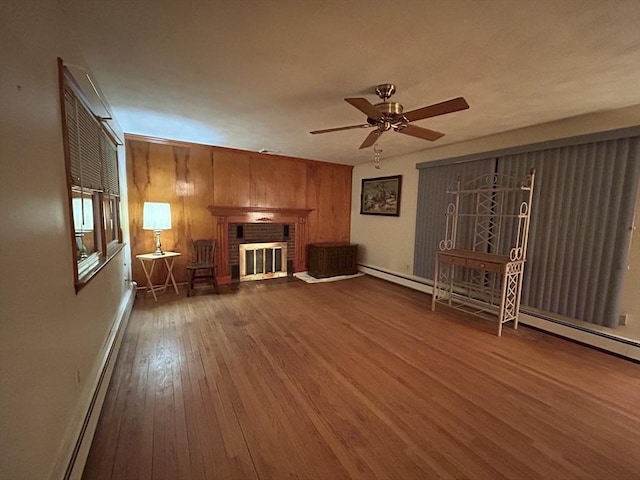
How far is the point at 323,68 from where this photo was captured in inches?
78.8

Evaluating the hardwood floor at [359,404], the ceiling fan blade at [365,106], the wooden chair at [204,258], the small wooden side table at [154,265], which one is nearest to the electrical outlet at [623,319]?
the hardwood floor at [359,404]

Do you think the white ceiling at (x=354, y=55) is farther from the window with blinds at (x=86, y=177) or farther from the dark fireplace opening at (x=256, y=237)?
the dark fireplace opening at (x=256, y=237)

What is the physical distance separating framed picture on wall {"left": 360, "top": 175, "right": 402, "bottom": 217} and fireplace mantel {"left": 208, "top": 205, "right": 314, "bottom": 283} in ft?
3.93

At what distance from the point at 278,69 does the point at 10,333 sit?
6.68 ft

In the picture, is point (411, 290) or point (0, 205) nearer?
point (0, 205)

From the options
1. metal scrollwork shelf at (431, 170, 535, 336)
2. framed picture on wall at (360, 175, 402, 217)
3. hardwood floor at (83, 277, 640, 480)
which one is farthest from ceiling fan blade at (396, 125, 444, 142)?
framed picture on wall at (360, 175, 402, 217)

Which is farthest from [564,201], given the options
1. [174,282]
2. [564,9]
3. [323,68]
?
[174,282]

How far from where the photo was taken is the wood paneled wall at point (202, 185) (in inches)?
169

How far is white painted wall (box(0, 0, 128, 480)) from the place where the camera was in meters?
0.94

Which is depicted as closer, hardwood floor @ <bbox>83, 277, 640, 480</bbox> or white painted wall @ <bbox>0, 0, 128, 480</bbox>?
white painted wall @ <bbox>0, 0, 128, 480</bbox>

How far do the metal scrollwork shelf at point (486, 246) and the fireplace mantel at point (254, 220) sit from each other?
8.84ft

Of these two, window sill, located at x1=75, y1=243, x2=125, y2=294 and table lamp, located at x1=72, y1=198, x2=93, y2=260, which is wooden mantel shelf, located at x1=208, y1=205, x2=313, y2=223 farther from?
table lamp, located at x1=72, y1=198, x2=93, y2=260

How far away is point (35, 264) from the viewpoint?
1150 millimetres

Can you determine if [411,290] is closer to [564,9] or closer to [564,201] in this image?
[564,201]
